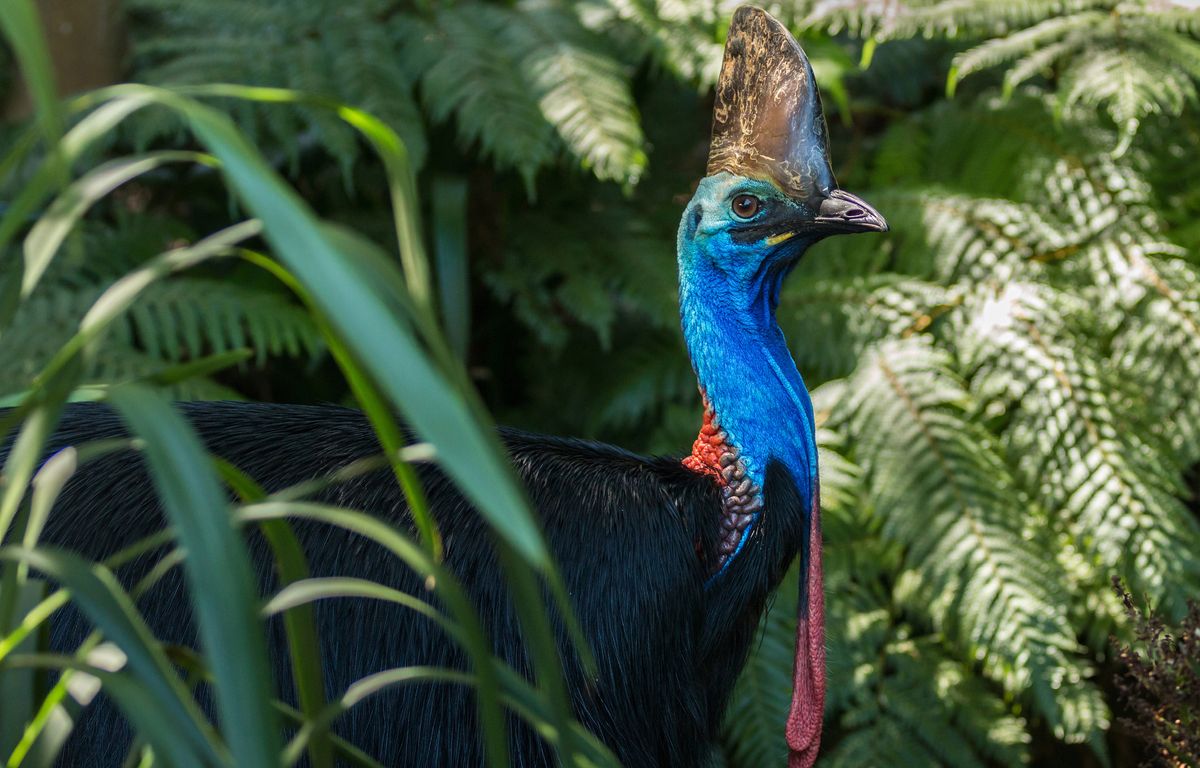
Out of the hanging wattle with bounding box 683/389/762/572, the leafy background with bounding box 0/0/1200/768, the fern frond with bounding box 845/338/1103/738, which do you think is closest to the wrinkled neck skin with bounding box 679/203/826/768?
the hanging wattle with bounding box 683/389/762/572

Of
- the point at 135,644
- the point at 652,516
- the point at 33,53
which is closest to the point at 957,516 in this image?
the point at 652,516

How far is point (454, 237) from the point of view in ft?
3.74

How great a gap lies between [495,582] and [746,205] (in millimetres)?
562

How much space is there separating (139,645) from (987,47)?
7.46 feet

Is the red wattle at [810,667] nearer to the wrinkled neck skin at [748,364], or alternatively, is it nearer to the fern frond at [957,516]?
the wrinkled neck skin at [748,364]

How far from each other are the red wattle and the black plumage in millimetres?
59

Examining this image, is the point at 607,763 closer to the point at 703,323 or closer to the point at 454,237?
the point at 454,237

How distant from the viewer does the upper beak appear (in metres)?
1.65

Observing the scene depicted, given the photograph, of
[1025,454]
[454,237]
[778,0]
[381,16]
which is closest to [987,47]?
[778,0]

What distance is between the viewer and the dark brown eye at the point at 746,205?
1693 mm

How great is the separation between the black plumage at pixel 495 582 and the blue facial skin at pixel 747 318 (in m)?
0.06

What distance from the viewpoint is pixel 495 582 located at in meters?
1.56

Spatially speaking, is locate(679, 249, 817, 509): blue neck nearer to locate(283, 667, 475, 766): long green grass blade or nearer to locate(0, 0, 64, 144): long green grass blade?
locate(283, 667, 475, 766): long green grass blade

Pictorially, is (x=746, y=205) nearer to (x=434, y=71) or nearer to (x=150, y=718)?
(x=150, y=718)
